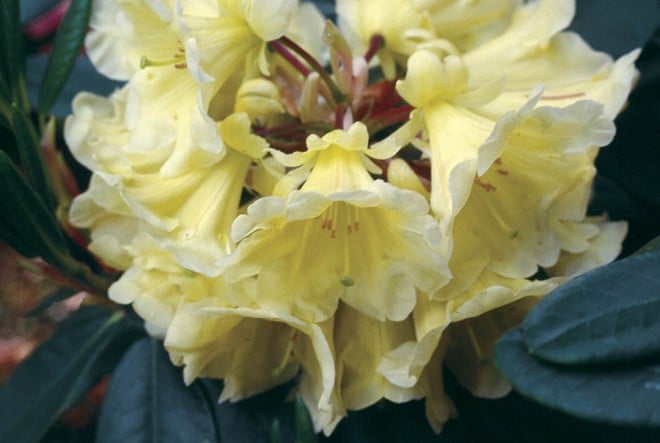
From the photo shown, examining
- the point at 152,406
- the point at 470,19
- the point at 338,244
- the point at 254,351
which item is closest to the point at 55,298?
the point at 152,406

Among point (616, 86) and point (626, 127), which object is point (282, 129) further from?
point (626, 127)

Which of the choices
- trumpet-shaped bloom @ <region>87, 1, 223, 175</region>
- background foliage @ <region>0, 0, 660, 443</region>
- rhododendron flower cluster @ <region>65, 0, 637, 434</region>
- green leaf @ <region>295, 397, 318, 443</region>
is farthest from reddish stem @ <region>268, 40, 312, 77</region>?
green leaf @ <region>295, 397, 318, 443</region>

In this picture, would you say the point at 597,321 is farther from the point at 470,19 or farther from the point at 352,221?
the point at 470,19

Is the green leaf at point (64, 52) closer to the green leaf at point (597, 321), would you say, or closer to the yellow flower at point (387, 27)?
the yellow flower at point (387, 27)

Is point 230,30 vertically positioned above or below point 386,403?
above

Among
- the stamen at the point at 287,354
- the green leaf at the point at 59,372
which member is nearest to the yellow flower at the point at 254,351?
the stamen at the point at 287,354

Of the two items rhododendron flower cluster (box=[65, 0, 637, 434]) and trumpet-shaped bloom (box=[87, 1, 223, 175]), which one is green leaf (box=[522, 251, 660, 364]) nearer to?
rhododendron flower cluster (box=[65, 0, 637, 434])
